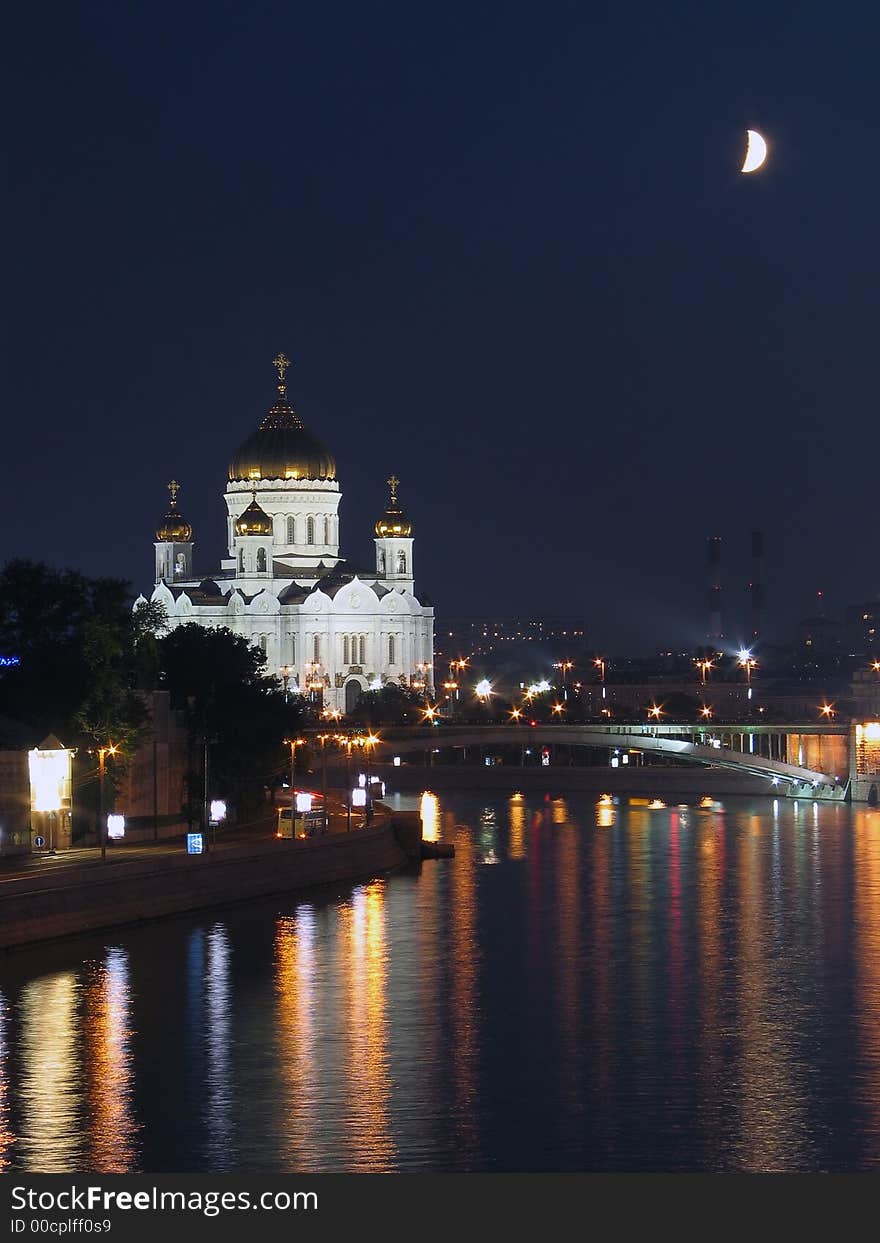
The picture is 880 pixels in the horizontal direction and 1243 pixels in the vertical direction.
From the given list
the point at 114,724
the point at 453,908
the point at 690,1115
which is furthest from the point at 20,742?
the point at 690,1115

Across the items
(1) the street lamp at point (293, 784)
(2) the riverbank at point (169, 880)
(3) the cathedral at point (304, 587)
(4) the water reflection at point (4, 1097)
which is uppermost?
(3) the cathedral at point (304, 587)

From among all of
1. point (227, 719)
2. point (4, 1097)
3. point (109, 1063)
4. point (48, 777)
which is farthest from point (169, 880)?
point (227, 719)

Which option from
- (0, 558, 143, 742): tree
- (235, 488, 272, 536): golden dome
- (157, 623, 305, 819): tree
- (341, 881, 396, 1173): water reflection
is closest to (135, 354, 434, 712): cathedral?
(235, 488, 272, 536): golden dome

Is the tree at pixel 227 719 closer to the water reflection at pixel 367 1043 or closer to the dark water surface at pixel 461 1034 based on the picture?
the dark water surface at pixel 461 1034

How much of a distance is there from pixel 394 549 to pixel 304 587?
5.53 metres

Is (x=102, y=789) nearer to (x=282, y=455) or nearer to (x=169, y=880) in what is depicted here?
(x=169, y=880)

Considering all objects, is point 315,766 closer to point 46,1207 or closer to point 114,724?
point 114,724

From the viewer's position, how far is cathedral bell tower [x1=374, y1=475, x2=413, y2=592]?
125438 mm

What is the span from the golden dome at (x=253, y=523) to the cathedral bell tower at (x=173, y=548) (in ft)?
21.9

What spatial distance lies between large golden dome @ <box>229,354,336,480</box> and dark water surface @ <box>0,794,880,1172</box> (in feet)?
241

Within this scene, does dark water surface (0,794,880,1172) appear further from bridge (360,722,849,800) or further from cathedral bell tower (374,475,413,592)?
cathedral bell tower (374,475,413,592)

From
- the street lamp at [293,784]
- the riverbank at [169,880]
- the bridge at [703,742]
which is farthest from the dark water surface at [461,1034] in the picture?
the bridge at [703,742]

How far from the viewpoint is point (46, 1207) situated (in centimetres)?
2092

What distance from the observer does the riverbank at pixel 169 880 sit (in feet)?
118
